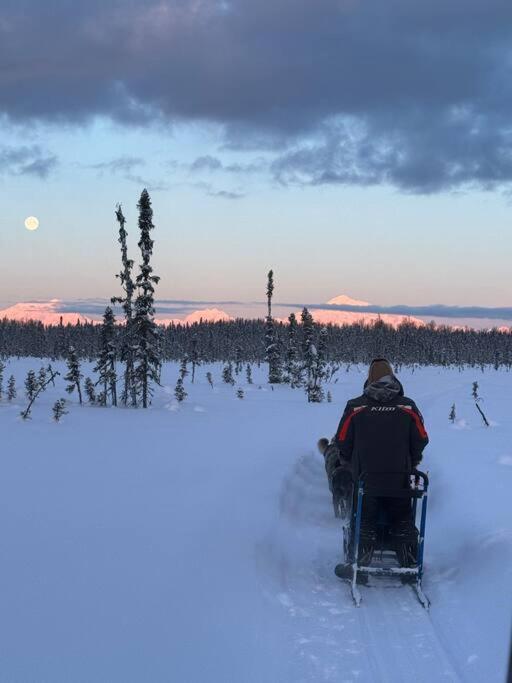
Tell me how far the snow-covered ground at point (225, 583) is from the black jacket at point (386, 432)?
A: 125 cm

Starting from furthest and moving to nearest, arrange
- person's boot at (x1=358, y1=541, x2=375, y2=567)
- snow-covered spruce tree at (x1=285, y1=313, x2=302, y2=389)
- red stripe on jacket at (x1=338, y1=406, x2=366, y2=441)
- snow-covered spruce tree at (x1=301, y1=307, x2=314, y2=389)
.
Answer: snow-covered spruce tree at (x1=285, y1=313, x2=302, y2=389), snow-covered spruce tree at (x1=301, y1=307, x2=314, y2=389), red stripe on jacket at (x1=338, y1=406, x2=366, y2=441), person's boot at (x1=358, y1=541, x2=375, y2=567)

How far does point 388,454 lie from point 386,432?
23 centimetres

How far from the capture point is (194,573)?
18.9 feet

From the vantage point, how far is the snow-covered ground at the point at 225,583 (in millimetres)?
4199

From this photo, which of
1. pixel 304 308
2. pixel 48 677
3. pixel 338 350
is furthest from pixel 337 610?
pixel 338 350

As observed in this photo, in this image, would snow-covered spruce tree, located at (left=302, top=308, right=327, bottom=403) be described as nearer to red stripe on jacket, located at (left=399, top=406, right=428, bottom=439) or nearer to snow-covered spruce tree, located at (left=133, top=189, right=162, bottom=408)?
snow-covered spruce tree, located at (left=133, top=189, right=162, bottom=408)

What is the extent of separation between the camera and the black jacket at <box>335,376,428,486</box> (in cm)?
612

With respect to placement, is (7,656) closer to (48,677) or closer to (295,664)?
(48,677)

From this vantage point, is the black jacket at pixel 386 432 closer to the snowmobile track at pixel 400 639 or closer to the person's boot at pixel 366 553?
the person's boot at pixel 366 553

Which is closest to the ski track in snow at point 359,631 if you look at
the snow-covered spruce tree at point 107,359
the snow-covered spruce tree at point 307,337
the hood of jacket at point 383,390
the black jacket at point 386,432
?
the black jacket at point 386,432

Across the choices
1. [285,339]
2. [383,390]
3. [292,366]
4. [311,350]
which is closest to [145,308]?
[311,350]

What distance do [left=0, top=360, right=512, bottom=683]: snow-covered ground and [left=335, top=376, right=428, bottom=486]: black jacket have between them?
125 cm

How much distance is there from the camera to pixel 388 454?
612 cm

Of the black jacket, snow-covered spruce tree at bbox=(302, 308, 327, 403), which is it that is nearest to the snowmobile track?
the black jacket
